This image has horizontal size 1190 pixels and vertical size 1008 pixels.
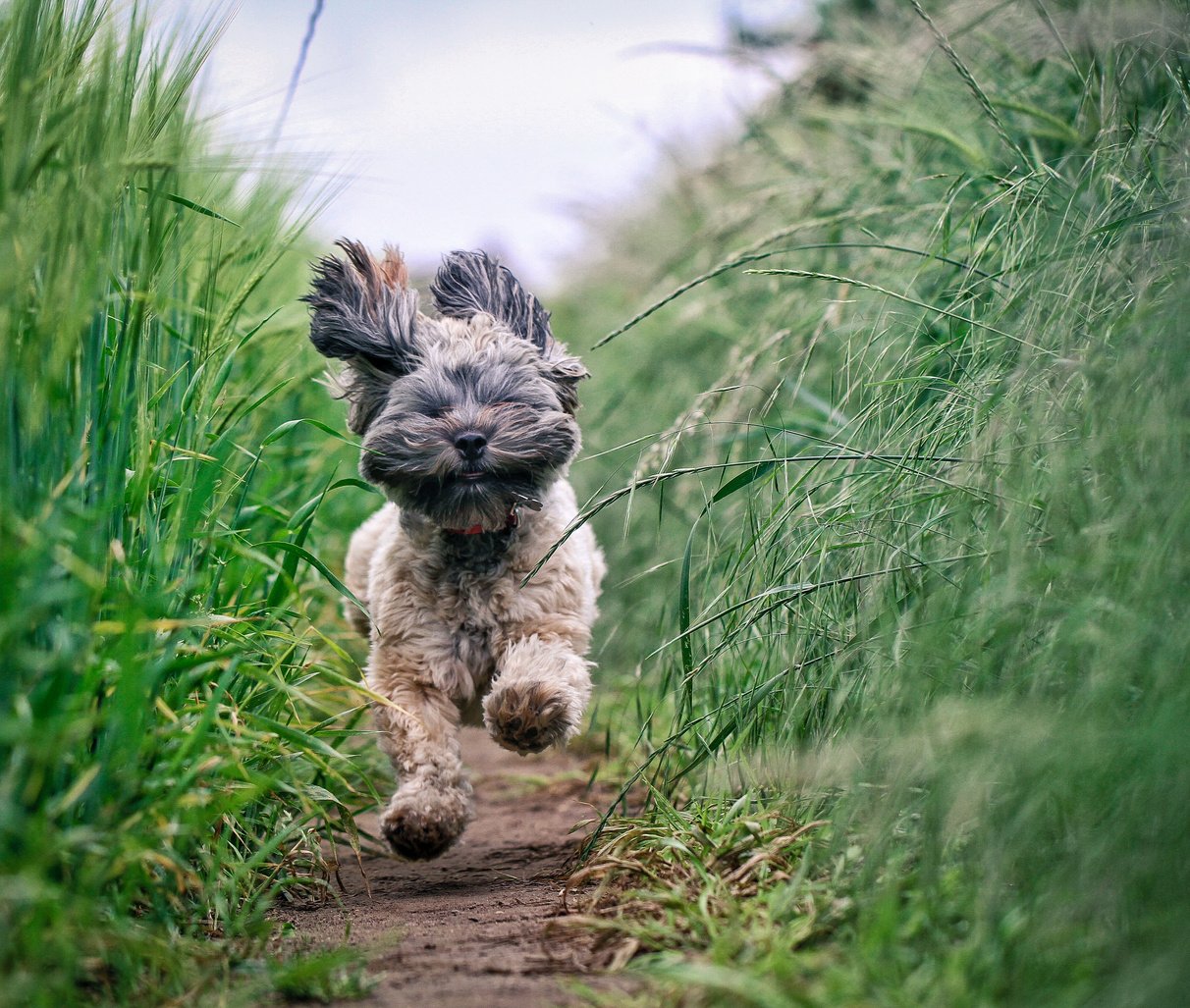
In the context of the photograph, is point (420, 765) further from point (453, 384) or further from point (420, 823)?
point (453, 384)

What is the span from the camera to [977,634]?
2170mm

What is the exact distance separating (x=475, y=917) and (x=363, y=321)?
5.62ft

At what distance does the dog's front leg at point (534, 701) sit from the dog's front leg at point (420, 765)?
173mm

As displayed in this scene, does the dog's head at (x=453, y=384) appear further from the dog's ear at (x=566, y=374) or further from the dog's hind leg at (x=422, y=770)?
the dog's hind leg at (x=422, y=770)

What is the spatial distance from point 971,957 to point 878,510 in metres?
1.01

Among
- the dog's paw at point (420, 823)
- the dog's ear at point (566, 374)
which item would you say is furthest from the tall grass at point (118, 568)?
the dog's ear at point (566, 374)

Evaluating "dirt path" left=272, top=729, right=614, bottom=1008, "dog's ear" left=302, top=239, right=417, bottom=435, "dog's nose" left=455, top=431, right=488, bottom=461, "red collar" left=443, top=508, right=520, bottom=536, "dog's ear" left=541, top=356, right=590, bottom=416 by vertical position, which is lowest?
"dirt path" left=272, top=729, right=614, bottom=1008

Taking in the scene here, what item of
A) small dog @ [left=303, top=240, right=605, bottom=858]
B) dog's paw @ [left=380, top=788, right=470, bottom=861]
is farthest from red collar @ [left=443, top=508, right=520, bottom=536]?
dog's paw @ [left=380, top=788, right=470, bottom=861]

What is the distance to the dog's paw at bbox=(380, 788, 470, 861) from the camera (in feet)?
9.35

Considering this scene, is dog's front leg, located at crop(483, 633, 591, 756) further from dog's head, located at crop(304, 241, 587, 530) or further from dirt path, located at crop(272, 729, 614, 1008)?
dog's head, located at crop(304, 241, 587, 530)

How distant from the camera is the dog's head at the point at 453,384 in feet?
10.5

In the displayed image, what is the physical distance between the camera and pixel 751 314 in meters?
5.64

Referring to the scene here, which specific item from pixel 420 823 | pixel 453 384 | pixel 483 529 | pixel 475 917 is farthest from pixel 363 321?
pixel 475 917

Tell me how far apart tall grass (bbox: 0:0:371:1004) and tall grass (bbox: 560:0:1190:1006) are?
0.86 metres
